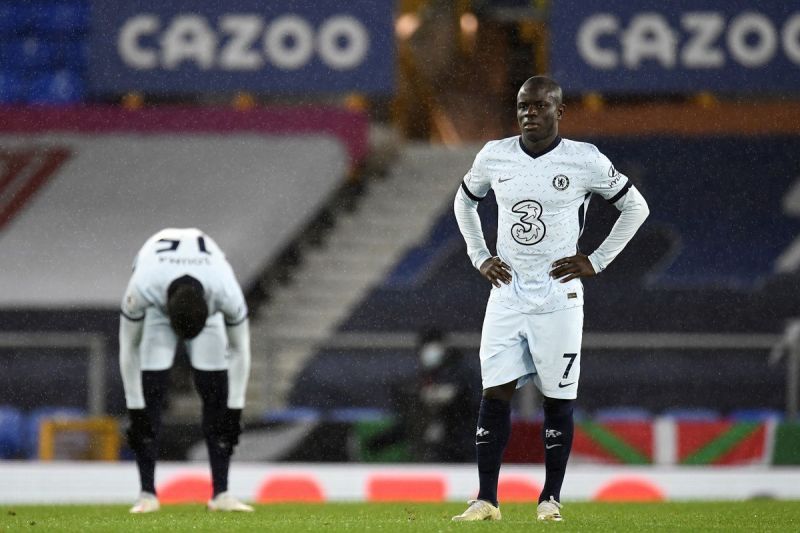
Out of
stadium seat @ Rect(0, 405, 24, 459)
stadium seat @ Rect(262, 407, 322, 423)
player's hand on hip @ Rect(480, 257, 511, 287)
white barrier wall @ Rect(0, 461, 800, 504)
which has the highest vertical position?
player's hand on hip @ Rect(480, 257, 511, 287)

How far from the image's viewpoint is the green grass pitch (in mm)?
6469

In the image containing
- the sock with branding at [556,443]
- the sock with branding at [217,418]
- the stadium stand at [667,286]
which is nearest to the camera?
the sock with branding at [556,443]

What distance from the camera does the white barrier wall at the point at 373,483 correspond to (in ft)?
40.1

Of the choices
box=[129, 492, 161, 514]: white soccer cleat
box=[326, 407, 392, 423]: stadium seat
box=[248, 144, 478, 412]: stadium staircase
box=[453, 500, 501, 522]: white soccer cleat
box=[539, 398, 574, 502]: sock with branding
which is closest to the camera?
box=[453, 500, 501, 522]: white soccer cleat

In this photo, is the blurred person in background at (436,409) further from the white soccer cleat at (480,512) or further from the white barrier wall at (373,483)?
the white soccer cleat at (480,512)

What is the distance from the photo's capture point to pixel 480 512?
22.2 ft

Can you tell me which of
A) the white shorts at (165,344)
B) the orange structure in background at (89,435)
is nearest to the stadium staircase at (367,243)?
the orange structure in background at (89,435)

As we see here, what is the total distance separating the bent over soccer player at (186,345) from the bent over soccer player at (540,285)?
1.94 metres

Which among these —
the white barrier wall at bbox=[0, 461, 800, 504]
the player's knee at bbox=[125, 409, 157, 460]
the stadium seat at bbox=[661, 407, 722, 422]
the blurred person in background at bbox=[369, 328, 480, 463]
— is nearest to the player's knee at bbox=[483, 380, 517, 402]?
the player's knee at bbox=[125, 409, 157, 460]

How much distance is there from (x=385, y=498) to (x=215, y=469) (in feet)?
12.9

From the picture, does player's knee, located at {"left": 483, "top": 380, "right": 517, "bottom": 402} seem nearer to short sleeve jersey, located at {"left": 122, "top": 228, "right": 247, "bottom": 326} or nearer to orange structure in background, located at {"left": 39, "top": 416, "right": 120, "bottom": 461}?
short sleeve jersey, located at {"left": 122, "top": 228, "right": 247, "bottom": 326}

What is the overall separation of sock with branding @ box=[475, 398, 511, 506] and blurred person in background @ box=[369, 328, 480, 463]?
596cm

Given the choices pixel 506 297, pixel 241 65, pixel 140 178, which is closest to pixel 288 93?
pixel 241 65

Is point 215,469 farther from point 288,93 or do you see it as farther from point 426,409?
point 288,93
